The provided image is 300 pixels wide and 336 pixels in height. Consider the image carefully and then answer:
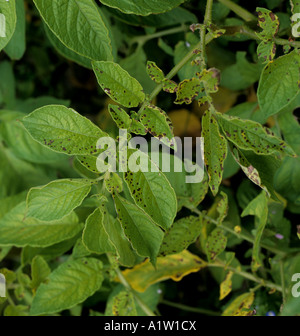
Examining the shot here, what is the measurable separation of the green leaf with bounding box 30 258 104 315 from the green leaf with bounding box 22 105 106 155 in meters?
0.35

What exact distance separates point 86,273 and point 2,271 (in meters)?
0.22

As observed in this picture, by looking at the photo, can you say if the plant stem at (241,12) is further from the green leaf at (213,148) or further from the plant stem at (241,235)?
the plant stem at (241,235)

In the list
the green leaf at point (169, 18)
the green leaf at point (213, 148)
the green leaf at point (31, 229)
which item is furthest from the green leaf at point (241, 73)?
the green leaf at point (31, 229)

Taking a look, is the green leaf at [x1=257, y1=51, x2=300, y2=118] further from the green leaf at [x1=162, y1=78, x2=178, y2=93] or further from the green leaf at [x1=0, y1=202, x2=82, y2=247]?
the green leaf at [x1=0, y1=202, x2=82, y2=247]

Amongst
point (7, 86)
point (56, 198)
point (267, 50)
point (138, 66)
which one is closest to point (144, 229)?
point (56, 198)

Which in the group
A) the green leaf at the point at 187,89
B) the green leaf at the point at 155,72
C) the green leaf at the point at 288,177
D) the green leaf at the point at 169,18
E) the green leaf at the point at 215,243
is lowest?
the green leaf at the point at 215,243

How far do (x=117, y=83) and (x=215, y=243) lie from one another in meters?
0.43

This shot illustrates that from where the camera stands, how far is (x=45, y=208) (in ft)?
2.47

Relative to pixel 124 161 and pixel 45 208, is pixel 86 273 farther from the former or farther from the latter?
pixel 124 161

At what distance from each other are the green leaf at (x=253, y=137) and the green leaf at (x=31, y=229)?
42 centimetres

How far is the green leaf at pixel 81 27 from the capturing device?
0.72m

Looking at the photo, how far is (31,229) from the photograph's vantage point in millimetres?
974

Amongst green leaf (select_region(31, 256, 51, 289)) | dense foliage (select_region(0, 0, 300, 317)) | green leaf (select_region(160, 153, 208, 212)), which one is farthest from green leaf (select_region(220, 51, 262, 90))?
green leaf (select_region(31, 256, 51, 289))
